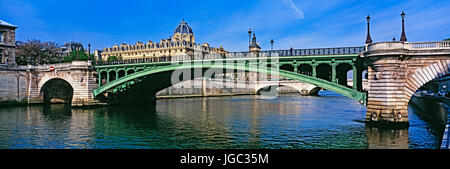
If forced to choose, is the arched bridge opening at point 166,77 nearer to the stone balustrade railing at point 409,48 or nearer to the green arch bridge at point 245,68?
the green arch bridge at point 245,68

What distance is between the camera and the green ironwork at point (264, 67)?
97.9 feet

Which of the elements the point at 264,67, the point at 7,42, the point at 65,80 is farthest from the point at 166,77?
the point at 7,42

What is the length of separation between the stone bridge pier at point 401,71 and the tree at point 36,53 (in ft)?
210

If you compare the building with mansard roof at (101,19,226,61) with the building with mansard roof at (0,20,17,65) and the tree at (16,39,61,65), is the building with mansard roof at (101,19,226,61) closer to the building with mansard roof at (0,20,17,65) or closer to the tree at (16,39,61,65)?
the tree at (16,39,61,65)

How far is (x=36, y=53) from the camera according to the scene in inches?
2714

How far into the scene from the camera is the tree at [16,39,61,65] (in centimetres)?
6725

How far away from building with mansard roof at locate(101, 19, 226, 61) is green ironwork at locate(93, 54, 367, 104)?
67674mm

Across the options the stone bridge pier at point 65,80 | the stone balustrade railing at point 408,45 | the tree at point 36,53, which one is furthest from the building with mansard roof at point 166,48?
the stone balustrade railing at point 408,45

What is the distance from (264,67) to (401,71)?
12.6 metres

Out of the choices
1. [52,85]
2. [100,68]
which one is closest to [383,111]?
[100,68]
